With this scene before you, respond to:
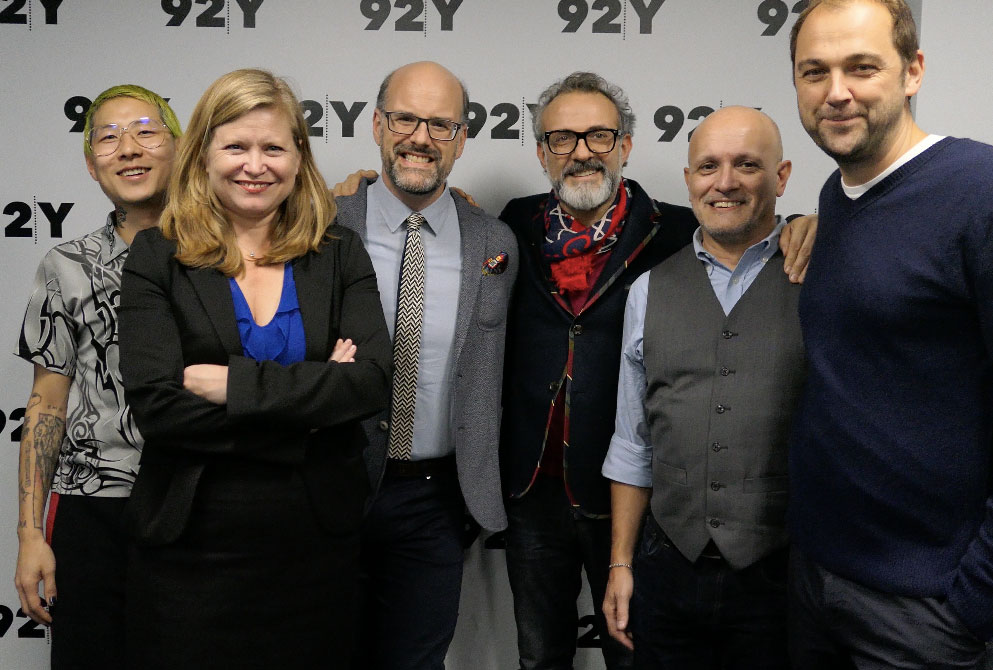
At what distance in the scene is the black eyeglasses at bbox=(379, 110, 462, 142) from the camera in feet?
7.09

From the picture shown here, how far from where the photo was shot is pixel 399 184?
2.15 metres

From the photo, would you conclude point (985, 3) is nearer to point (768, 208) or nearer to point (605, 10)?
point (605, 10)

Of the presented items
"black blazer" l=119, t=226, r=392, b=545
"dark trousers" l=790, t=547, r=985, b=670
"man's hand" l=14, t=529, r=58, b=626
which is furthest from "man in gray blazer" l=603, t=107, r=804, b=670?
"man's hand" l=14, t=529, r=58, b=626

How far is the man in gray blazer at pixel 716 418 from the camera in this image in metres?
1.75

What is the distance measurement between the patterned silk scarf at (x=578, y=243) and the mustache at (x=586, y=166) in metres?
0.11

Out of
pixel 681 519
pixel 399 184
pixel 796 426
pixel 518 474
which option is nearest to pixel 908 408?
pixel 796 426

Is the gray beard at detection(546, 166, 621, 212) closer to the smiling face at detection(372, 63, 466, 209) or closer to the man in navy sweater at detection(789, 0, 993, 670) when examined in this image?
the smiling face at detection(372, 63, 466, 209)

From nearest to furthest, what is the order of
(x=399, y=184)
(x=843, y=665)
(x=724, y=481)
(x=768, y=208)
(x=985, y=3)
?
(x=843, y=665) < (x=724, y=481) < (x=768, y=208) < (x=399, y=184) < (x=985, y=3)

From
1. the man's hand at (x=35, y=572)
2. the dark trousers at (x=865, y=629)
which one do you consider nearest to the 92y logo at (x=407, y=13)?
the man's hand at (x=35, y=572)

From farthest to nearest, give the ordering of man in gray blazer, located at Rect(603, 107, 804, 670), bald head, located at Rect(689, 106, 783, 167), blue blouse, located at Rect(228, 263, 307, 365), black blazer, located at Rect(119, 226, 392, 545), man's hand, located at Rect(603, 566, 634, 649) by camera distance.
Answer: man's hand, located at Rect(603, 566, 634, 649) → bald head, located at Rect(689, 106, 783, 167) → man in gray blazer, located at Rect(603, 107, 804, 670) → blue blouse, located at Rect(228, 263, 307, 365) → black blazer, located at Rect(119, 226, 392, 545)

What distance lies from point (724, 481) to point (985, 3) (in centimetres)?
188

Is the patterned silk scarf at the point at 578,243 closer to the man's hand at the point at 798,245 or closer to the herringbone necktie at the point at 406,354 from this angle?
the herringbone necktie at the point at 406,354

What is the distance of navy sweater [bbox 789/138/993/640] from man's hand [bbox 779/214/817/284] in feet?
0.80

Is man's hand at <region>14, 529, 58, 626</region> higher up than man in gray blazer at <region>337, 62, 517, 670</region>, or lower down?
lower down
